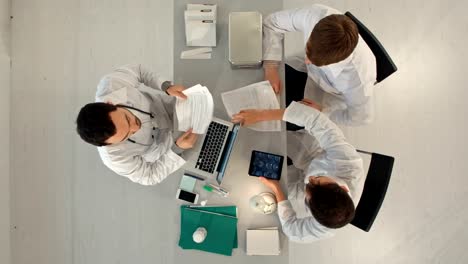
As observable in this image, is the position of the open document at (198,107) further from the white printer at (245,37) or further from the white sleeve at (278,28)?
the white sleeve at (278,28)

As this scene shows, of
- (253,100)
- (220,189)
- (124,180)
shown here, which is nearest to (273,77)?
(253,100)

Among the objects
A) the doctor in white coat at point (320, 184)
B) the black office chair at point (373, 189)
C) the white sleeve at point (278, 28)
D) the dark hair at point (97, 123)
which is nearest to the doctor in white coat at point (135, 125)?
the dark hair at point (97, 123)

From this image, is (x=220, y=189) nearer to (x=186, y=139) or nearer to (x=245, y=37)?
(x=186, y=139)

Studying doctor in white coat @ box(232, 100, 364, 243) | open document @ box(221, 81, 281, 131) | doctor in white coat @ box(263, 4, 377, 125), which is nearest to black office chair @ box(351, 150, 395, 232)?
doctor in white coat @ box(232, 100, 364, 243)

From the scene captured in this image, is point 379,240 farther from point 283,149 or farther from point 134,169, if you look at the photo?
point 134,169

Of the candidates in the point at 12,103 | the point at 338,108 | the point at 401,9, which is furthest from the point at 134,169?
the point at 401,9

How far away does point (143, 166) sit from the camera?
5.50 ft

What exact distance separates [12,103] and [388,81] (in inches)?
110

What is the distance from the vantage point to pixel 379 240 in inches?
97.8

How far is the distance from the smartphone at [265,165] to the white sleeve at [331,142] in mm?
194

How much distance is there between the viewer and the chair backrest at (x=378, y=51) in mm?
1662

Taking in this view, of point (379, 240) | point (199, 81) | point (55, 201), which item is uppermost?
point (199, 81)

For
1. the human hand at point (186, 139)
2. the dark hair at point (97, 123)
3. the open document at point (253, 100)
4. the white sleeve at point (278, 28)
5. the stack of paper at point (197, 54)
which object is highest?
the white sleeve at point (278, 28)

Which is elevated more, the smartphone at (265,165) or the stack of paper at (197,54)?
the stack of paper at (197,54)
